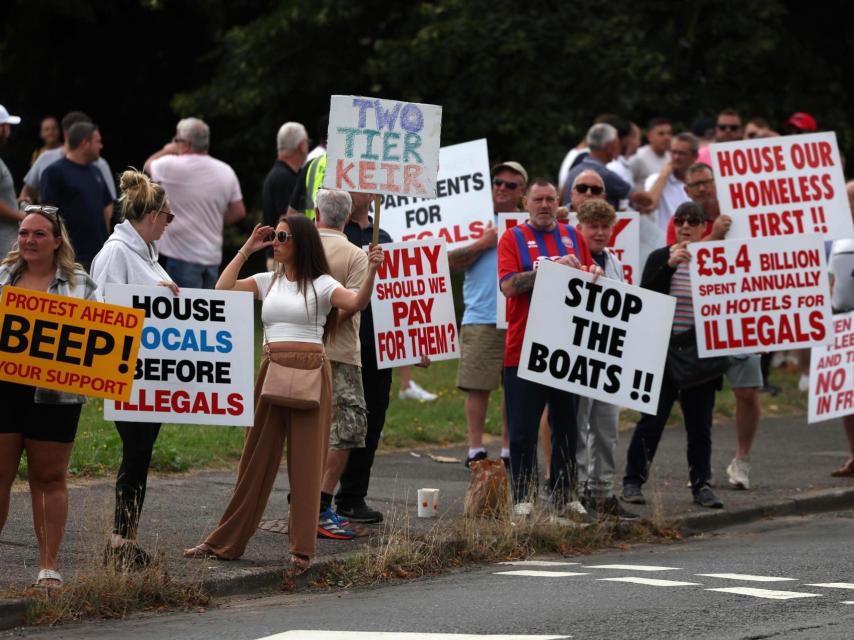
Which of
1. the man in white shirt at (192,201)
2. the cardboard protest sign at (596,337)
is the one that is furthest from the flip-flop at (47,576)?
the man in white shirt at (192,201)

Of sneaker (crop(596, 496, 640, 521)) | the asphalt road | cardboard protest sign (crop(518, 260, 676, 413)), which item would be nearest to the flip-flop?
the asphalt road

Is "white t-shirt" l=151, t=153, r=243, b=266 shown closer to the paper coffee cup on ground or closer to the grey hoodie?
the paper coffee cup on ground

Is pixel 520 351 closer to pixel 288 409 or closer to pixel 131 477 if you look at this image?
pixel 288 409

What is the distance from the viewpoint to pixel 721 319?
1231 cm

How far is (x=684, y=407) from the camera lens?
40.8 feet

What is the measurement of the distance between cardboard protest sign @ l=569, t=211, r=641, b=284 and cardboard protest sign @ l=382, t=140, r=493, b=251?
1.04 meters

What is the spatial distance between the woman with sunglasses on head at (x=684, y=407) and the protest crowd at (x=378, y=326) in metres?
0.02

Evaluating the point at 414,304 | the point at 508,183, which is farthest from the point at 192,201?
the point at 414,304

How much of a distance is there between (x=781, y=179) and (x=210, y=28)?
1571 cm

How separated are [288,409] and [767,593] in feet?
8.69

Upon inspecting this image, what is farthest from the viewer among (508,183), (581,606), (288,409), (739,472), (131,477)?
(739,472)

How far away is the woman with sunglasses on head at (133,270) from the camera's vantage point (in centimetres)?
926

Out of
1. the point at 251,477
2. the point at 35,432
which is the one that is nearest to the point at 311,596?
the point at 251,477

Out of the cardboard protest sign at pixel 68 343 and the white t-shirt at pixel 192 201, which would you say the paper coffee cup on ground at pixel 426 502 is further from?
the white t-shirt at pixel 192 201
